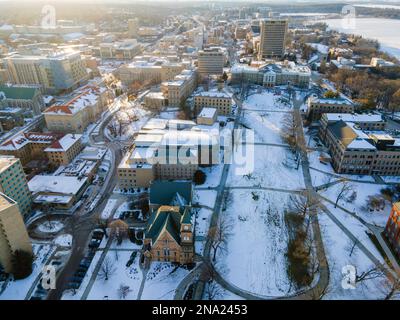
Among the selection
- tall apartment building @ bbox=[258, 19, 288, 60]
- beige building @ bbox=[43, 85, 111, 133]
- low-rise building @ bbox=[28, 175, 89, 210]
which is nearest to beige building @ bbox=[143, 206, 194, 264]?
low-rise building @ bbox=[28, 175, 89, 210]

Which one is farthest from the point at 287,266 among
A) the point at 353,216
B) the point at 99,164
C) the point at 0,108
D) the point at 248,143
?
the point at 0,108

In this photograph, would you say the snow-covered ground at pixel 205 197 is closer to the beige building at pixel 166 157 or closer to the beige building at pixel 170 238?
the beige building at pixel 166 157

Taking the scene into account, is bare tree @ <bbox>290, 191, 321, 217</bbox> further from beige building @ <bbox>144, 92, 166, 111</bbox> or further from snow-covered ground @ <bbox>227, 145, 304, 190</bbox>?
beige building @ <bbox>144, 92, 166, 111</bbox>

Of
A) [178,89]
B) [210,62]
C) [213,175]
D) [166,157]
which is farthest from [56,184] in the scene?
[210,62]

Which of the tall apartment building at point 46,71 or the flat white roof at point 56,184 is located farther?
the tall apartment building at point 46,71

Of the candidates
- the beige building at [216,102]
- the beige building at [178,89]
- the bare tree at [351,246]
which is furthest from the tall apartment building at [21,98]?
the bare tree at [351,246]

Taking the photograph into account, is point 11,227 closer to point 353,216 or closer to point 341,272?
point 341,272
